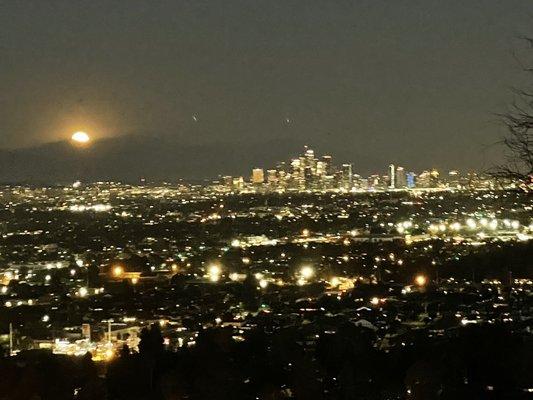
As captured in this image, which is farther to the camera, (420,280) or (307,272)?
(307,272)

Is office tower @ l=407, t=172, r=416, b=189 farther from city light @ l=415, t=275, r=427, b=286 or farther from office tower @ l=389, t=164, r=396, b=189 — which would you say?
city light @ l=415, t=275, r=427, b=286

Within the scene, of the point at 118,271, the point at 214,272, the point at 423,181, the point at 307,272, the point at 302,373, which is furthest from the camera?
the point at 423,181

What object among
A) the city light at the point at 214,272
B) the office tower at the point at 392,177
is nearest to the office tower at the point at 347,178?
the office tower at the point at 392,177

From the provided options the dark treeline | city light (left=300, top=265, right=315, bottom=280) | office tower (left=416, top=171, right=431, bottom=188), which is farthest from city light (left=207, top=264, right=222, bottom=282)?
office tower (left=416, top=171, right=431, bottom=188)

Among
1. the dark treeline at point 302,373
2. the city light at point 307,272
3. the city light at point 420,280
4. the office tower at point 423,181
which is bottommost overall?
the dark treeline at point 302,373

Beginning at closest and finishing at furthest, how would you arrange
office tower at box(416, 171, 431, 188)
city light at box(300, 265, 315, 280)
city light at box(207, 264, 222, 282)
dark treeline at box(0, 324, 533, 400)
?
A: dark treeline at box(0, 324, 533, 400) < city light at box(207, 264, 222, 282) < city light at box(300, 265, 315, 280) < office tower at box(416, 171, 431, 188)

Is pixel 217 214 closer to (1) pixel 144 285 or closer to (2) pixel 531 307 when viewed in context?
(1) pixel 144 285

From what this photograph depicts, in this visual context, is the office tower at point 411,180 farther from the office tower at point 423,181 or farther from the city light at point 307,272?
the city light at point 307,272

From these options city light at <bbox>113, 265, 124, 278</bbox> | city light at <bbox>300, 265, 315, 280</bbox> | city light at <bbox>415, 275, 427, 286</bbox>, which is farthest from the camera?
city light at <bbox>113, 265, 124, 278</bbox>

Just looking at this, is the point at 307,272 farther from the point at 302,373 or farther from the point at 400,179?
the point at 400,179

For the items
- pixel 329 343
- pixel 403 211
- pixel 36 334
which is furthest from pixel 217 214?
pixel 329 343

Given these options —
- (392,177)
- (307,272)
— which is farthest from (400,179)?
(307,272)
